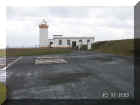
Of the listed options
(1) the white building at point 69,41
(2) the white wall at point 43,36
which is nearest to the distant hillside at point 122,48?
(1) the white building at point 69,41

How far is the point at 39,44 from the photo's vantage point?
1211 inches

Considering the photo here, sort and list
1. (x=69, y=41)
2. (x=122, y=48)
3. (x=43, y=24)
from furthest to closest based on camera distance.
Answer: (x=69, y=41) → (x=43, y=24) → (x=122, y=48)

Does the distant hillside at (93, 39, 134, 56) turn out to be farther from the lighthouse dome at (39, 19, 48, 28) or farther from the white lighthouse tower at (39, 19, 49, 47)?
the lighthouse dome at (39, 19, 48, 28)

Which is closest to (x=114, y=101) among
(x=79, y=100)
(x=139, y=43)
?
(x=79, y=100)

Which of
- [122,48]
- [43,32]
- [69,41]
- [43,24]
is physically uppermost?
[43,24]

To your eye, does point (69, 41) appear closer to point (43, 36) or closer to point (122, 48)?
point (43, 36)

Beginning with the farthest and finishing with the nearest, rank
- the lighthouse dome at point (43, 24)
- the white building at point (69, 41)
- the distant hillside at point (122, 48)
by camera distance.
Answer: the white building at point (69, 41), the lighthouse dome at point (43, 24), the distant hillside at point (122, 48)

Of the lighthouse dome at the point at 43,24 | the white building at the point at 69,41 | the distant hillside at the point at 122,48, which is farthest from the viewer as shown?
the white building at the point at 69,41

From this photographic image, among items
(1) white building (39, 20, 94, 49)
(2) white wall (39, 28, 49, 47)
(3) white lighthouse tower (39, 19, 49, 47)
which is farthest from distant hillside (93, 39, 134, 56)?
(3) white lighthouse tower (39, 19, 49, 47)

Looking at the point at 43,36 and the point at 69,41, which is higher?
the point at 43,36

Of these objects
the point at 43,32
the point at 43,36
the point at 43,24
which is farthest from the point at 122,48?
the point at 43,24

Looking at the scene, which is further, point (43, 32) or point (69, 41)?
point (69, 41)

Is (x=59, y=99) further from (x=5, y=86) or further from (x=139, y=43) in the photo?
(x=139, y=43)

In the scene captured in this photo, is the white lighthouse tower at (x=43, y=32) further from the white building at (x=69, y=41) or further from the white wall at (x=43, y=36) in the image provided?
the white building at (x=69, y=41)
